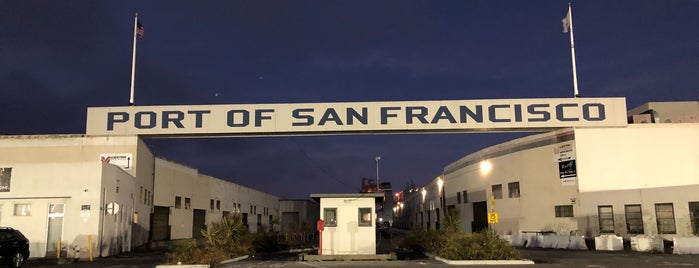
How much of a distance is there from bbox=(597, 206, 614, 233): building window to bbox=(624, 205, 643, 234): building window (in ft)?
2.85

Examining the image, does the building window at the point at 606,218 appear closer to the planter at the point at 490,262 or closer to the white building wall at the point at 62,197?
the planter at the point at 490,262

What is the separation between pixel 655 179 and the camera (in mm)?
34094

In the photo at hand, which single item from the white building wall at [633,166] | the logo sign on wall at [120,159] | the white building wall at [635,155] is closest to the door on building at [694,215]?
the white building wall at [633,166]

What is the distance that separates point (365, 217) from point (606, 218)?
1635 centimetres

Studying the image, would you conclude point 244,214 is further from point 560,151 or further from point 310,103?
point 560,151

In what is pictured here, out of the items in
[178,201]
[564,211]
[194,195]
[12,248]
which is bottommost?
[12,248]

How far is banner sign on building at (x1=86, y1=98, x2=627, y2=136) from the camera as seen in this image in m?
34.2

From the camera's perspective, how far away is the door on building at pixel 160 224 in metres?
39.2

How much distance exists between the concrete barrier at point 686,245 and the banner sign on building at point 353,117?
27.6ft

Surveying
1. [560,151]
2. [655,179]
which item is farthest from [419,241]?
[655,179]

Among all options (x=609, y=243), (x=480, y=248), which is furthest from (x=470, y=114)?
(x=480, y=248)

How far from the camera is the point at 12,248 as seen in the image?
2167 centimetres

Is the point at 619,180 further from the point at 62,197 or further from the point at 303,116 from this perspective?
the point at 62,197

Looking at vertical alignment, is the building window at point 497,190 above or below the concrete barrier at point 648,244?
above
